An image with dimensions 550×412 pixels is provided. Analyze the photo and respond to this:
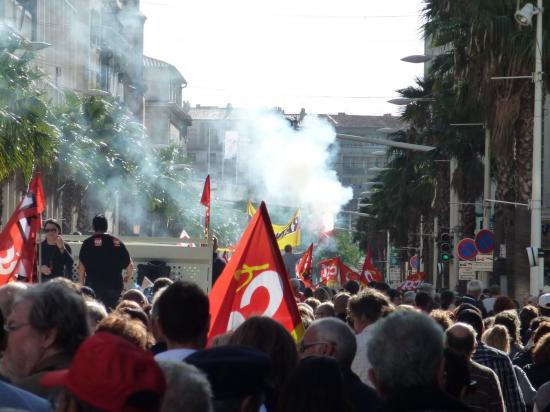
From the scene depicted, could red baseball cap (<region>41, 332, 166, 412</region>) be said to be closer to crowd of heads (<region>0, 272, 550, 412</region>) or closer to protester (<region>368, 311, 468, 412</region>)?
crowd of heads (<region>0, 272, 550, 412</region>)

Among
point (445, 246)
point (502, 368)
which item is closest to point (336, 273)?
point (445, 246)

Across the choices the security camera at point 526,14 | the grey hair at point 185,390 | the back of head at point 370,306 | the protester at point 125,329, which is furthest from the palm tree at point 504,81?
the grey hair at point 185,390

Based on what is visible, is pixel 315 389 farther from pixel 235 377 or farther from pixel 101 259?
pixel 101 259

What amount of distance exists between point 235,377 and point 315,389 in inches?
23.4

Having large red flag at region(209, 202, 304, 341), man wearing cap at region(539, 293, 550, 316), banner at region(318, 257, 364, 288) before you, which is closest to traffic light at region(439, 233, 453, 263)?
banner at region(318, 257, 364, 288)

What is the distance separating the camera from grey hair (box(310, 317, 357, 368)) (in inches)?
280

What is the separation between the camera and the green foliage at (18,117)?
2606cm

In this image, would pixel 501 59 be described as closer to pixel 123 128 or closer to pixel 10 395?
pixel 123 128

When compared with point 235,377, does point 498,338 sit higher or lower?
lower

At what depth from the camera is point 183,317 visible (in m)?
6.27

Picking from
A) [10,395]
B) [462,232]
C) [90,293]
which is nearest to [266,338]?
[10,395]

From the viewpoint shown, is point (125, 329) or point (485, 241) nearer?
point (125, 329)

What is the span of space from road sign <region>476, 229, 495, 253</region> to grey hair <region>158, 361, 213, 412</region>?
93.6ft

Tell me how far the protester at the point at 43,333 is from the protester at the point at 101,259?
833cm
